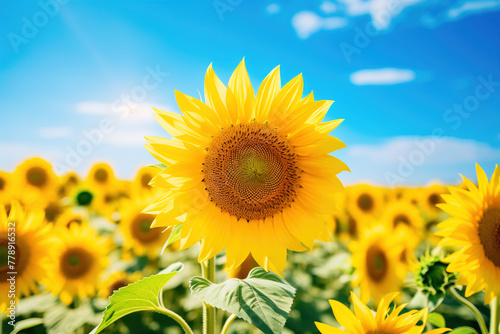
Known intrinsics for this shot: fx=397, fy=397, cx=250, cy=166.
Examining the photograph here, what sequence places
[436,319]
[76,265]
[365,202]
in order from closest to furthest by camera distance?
[436,319], [76,265], [365,202]

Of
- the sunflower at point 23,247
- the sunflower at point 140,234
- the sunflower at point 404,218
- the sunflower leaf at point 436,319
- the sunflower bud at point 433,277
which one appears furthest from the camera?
the sunflower at point 404,218

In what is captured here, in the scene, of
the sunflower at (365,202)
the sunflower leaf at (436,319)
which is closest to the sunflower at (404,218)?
the sunflower at (365,202)

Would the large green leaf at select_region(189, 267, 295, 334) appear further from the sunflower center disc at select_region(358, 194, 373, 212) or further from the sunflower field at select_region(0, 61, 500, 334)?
the sunflower center disc at select_region(358, 194, 373, 212)

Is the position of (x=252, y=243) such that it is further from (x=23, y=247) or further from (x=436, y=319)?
(x=23, y=247)

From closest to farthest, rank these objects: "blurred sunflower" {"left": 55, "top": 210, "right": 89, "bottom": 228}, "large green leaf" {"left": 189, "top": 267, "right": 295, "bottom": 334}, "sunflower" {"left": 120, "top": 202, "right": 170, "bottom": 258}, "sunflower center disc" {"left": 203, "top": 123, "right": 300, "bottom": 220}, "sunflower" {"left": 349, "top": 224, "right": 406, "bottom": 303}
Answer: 1. "large green leaf" {"left": 189, "top": 267, "right": 295, "bottom": 334}
2. "sunflower center disc" {"left": 203, "top": 123, "right": 300, "bottom": 220}
3. "sunflower" {"left": 349, "top": 224, "right": 406, "bottom": 303}
4. "blurred sunflower" {"left": 55, "top": 210, "right": 89, "bottom": 228}
5. "sunflower" {"left": 120, "top": 202, "right": 170, "bottom": 258}

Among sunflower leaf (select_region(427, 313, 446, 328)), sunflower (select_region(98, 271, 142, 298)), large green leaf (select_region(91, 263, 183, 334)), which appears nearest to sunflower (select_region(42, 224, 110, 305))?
sunflower (select_region(98, 271, 142, 298))

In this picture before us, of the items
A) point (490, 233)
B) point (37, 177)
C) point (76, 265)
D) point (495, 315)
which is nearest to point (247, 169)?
point (490, 233)

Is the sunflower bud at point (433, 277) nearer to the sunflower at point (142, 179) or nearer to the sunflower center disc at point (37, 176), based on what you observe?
the sunflower at point (142, 179)
